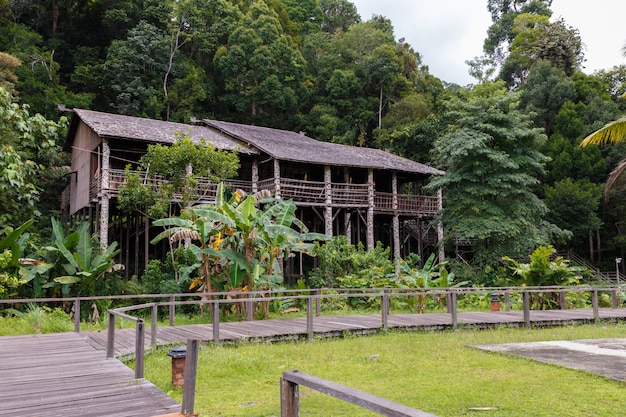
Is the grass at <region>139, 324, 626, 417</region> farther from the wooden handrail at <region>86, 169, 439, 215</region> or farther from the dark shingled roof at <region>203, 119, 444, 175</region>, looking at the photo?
the dark shingled roof at <region>203, 119, 444, 175</region>

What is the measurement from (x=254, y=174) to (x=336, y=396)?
2022cm

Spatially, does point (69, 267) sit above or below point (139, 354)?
above

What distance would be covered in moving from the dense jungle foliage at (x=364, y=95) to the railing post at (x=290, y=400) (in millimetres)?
18539

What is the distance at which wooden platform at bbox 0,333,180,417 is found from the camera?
14.5 ft

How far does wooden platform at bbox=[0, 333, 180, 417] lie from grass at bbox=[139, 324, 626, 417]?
72 cm

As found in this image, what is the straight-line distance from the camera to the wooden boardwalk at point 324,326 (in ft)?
30.5

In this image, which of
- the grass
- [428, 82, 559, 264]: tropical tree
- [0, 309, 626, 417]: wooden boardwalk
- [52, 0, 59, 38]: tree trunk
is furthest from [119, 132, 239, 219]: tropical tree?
[52, 0, 59, 38]: tree trunk

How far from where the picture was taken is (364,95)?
43.8 m

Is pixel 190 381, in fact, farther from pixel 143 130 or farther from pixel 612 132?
pixel 143 130

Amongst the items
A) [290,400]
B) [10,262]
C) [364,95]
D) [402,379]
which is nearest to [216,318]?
[402,379]

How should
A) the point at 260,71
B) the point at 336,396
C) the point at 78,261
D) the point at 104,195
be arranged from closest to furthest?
1. the point at 336,396
2. the point at 78,261
3. the point at 104,195
4. the point at 260,71

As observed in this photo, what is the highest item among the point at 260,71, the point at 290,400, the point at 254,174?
the point at 260,71

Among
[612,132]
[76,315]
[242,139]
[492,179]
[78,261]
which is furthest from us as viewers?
[242,139]

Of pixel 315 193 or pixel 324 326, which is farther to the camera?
pixel 315 193
